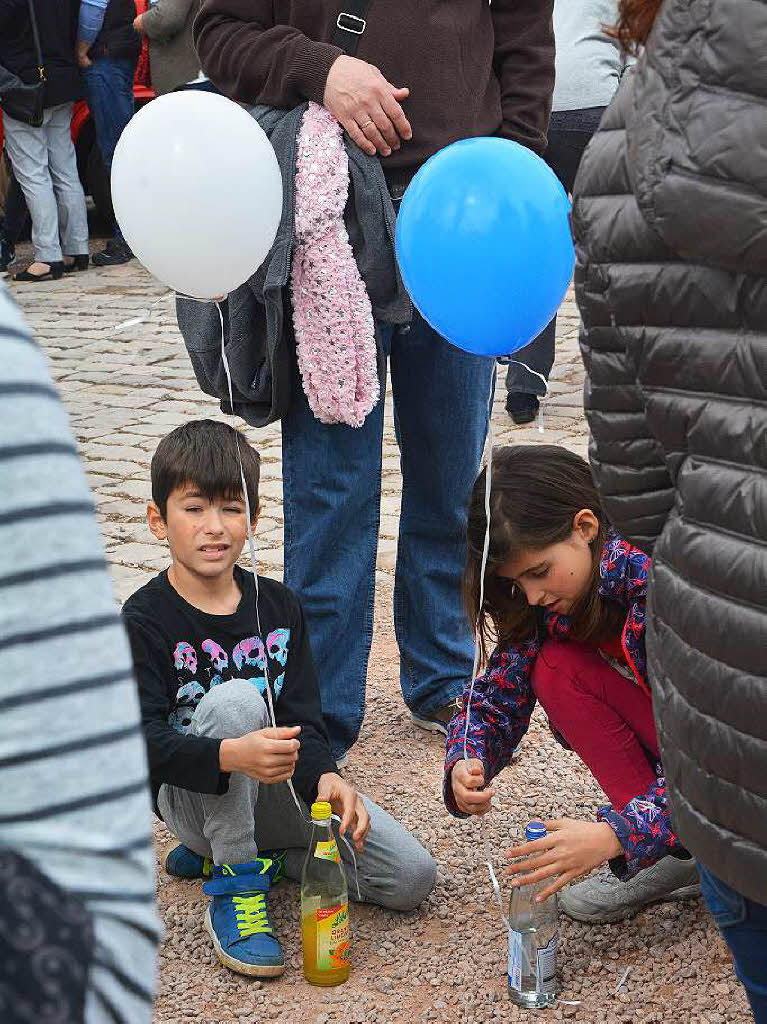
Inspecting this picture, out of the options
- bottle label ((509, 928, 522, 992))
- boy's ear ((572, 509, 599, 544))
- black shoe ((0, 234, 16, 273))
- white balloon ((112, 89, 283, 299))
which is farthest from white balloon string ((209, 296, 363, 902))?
black shoe ((0, 234, 16, 273))

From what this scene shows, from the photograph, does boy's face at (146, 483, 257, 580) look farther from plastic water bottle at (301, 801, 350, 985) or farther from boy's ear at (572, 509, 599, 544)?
boy's ear at (572, 509, 599, 544)

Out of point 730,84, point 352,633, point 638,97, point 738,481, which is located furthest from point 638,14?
point 352,633

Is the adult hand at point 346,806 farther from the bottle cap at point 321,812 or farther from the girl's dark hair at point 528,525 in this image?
the girl's dark hair at point 528,525

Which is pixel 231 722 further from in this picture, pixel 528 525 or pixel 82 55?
pixel 82 55

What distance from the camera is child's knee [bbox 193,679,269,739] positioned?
8.84 feet

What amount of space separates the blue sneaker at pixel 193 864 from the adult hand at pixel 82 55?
7.73 m

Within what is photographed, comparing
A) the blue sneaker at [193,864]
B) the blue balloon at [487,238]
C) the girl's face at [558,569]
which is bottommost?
the blue sneaker at [193,864]

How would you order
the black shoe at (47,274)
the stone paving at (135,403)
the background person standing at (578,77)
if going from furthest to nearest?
the black shoe at (47,274), the background person standing at (578,77), the stone paving at (135,403)

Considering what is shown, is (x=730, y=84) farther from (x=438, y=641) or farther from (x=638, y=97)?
(x=438, y=641)

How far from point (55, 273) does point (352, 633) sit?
7.67 metres

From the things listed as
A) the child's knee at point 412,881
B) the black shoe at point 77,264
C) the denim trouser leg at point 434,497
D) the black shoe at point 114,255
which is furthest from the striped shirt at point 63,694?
the black shoe at point 114,255

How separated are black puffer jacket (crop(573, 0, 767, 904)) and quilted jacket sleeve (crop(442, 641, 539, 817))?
1.30 metres

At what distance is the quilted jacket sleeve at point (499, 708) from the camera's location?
2.79 metres

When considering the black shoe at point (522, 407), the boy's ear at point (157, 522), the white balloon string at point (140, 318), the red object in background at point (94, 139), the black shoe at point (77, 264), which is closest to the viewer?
the boy's ear at point (157, 522)
